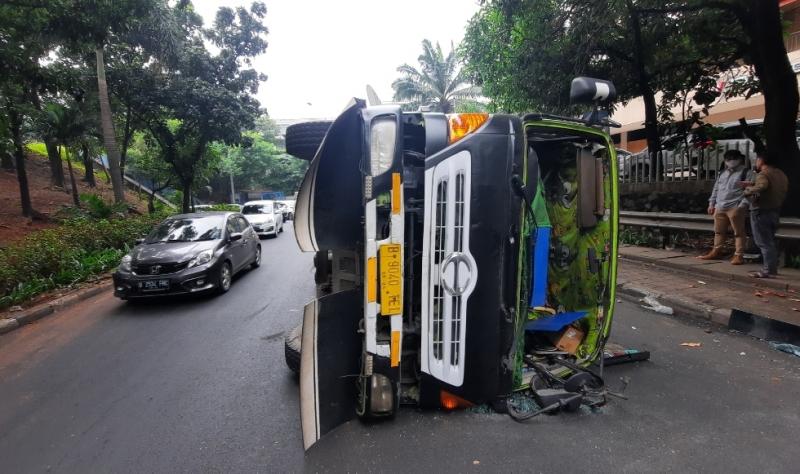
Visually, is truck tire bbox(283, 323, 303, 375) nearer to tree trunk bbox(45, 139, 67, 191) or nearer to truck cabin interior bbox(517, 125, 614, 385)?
truck cabin interior bbox(517, 125, 614, 385)

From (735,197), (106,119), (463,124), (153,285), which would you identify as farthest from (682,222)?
(106,119)

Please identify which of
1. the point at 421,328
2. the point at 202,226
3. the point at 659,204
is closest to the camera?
the point at 421,328

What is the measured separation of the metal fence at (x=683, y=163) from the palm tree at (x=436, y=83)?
21.8 metres

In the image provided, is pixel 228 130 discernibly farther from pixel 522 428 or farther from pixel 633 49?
pixel 522 428


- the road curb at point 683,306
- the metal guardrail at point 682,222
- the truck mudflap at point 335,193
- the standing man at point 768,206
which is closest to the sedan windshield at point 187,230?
the truck mudflap at point 335,193

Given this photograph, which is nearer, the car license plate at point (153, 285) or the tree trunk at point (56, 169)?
the car license plate at point (153, 285)

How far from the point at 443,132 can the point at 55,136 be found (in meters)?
16.2

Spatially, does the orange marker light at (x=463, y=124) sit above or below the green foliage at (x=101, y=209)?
above

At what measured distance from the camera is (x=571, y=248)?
3.79 meters

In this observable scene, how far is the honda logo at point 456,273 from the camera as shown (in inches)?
104

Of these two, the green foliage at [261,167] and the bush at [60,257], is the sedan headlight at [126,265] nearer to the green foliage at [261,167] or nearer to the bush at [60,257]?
the bush at [60,257]

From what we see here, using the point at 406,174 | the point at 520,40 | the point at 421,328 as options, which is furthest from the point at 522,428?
the point at 520,40

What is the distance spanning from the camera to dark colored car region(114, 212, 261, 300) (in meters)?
6.32

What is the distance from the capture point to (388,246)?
2525 millimetres
